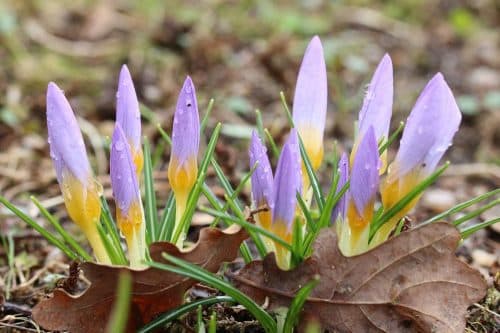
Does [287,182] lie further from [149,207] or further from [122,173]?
[149,207]

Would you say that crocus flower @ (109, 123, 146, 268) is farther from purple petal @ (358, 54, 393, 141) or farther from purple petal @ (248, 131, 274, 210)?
purple petal @ (358, 54, 393, 141)

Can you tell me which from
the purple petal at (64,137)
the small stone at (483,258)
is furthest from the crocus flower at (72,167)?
the small stone at (483,258)

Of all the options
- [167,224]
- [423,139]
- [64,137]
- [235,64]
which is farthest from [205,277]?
[235,64]

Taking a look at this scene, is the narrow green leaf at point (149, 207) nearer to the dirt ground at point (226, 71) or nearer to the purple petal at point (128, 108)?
the purple petal at point (128, 108)

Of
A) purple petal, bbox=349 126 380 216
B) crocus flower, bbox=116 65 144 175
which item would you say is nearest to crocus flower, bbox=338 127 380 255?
purple petal, bbox=349 126 380 216

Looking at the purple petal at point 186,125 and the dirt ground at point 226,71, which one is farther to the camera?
the dirt ground at point 226,71

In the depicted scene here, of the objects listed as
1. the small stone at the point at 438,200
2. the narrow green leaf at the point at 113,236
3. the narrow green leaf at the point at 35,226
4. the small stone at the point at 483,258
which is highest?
the narrow green leaf at the point at 35,226

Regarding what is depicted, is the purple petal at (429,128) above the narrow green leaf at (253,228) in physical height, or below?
above
